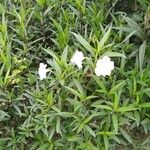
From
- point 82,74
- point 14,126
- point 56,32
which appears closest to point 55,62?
point 82,74

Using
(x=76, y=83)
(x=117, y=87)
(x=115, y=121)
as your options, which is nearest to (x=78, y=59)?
(x=76, y=83)

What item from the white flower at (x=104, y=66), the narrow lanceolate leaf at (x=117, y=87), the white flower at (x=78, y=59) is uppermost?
the white flower at (x=78, y=59)

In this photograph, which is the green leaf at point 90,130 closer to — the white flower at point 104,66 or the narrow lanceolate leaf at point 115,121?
the narrow lanceolate leaf at point 115,121

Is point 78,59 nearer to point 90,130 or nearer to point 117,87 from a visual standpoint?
point 117,87

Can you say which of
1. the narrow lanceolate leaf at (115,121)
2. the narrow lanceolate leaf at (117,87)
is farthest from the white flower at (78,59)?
the narrow lanceolate leaf at (115,121)

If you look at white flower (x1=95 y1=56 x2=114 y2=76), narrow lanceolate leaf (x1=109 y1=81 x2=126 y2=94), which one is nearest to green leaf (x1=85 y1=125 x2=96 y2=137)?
narrow lanceolate leaf (x1=109 y1=81 x2=126 y2=94)

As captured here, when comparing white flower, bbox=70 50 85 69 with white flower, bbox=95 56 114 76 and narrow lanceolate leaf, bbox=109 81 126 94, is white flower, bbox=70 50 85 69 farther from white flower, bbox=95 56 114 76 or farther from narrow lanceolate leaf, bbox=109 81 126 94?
narrow lanceolate leaf, bbox=109 81 126 94

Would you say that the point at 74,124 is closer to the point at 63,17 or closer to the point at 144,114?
the point at 144,114
